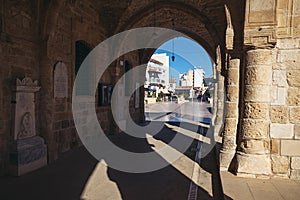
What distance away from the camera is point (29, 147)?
4008 millimetres

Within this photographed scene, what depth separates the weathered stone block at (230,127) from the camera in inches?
146

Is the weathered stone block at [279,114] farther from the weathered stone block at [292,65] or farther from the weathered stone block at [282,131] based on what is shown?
the weathered stone block at [292,65]

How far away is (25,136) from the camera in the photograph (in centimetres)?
404

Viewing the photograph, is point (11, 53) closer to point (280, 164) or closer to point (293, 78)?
point (293, 78)

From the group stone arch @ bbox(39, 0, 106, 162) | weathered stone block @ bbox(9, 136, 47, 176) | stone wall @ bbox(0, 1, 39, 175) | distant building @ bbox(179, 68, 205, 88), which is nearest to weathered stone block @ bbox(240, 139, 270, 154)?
weathered stone block @ bbox(9, 136, 47, 176)

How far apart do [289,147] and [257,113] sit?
685 mm

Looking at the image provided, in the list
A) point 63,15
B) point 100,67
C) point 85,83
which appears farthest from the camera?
point 100,67

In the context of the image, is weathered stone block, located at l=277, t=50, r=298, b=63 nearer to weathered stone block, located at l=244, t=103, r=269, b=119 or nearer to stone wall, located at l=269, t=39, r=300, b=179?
stone wall, located at l=269, t=39, r=300, b=179

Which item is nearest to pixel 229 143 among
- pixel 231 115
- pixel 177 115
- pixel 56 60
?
pixel 231 115

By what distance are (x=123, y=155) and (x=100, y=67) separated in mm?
2978

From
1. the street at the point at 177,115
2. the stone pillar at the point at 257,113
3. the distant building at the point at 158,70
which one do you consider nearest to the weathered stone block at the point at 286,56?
the stone pillar at the point at 257,113

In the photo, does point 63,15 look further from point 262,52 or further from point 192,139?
point 192,139

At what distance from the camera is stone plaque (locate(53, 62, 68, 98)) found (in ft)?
15.8

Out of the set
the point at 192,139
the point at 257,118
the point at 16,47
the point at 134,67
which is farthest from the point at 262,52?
the point at 134,67
